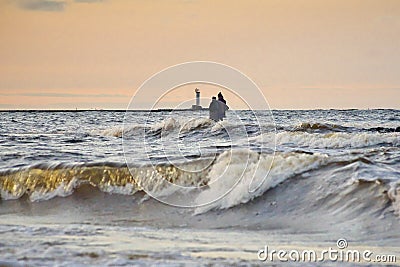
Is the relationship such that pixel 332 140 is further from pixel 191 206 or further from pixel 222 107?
pixel 191 206

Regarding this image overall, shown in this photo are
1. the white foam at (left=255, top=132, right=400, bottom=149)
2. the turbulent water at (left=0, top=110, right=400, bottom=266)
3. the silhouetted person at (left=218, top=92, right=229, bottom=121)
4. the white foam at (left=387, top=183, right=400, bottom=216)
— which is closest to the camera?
the turbulent water at (left=0, top=110, right=400, bottom=266)

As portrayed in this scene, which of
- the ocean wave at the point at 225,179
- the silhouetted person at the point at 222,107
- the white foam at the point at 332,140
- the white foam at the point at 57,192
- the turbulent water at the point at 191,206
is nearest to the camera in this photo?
the turbulent water at the point at 191,206

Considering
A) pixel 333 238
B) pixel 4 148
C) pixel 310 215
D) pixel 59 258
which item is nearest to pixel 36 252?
pixel 59 258

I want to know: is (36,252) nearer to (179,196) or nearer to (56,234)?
(56,234)

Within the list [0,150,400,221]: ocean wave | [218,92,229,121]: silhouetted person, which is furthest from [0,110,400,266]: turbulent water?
[218,92,229,121]: silhouetted person

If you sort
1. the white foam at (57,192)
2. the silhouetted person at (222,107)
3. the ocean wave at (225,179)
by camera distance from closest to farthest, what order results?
the ocean wave at (225,179) → the white foam at (57,192) → the silhouetted person at (222,107)

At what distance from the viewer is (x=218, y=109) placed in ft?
64.4

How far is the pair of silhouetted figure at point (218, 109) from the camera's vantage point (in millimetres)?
19359

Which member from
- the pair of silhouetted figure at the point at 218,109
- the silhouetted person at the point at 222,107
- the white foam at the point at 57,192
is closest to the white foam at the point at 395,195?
the white foam at the point at 57,192

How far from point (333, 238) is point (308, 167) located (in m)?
2.70

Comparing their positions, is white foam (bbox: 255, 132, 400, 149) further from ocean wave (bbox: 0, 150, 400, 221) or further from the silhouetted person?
ocean wave (bbox: 0, 150, 400, 221)

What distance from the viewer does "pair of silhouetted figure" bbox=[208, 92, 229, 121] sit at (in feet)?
63.5

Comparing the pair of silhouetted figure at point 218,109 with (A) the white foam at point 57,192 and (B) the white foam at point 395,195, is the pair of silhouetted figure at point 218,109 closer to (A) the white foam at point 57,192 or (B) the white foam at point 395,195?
(A) the white foam at point 57,192

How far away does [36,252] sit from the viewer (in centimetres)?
545
